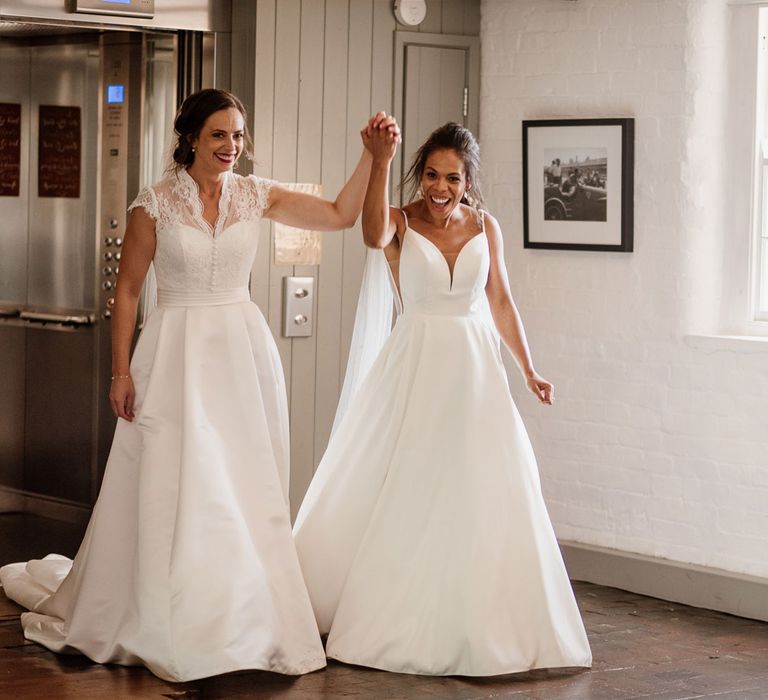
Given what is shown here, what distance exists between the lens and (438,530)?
4.30 meters

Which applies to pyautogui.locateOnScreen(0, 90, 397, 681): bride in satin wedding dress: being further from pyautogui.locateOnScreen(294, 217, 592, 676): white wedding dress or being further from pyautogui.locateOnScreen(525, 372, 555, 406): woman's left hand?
pyautogui.locateOnScreen(525, 372, 555, 406): woman's left hand

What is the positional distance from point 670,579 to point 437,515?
1.60 meters

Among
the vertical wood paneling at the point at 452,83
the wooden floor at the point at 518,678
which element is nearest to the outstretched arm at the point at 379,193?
the wooden floor at the point at 518,678

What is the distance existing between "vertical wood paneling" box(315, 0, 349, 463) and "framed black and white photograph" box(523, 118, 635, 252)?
823 millimetres

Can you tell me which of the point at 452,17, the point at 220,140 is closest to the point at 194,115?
the point at 220,140

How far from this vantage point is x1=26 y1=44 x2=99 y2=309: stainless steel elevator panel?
5.67 m

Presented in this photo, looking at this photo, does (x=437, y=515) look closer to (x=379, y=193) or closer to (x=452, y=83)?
(x=379, y=193)

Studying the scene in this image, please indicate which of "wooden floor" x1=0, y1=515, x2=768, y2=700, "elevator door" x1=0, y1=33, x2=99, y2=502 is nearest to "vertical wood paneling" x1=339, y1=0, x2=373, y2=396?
"elevator door" x1=0, y1=33, x2=99, y2=502

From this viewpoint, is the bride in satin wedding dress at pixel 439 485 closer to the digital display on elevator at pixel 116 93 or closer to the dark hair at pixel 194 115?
the dark hair at pixel 194 115

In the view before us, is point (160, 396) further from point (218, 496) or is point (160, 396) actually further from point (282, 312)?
point (282, 312)

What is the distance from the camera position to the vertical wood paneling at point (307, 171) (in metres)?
5.56

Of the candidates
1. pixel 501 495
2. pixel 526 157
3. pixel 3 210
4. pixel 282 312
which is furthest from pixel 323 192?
pixel 501 495

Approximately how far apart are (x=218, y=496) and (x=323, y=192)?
73.8 inches

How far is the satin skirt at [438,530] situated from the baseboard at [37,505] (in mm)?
1790
